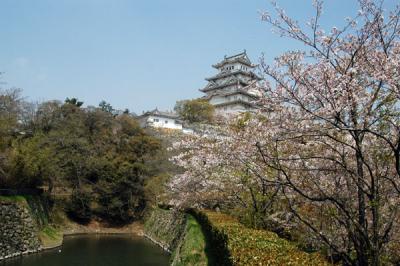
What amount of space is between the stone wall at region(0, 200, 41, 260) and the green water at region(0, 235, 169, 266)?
731mm

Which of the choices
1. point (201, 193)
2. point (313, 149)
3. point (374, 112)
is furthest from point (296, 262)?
point (201, 193)

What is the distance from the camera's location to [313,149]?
6.79 m

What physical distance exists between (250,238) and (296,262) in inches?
96.3

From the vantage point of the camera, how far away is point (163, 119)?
5416cm

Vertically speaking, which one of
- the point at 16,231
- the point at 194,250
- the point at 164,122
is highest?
the point at 164,122

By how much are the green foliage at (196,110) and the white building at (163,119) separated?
6.62 ft

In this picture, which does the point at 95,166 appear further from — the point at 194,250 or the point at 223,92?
the point at 223,92

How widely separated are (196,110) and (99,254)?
97.0ft

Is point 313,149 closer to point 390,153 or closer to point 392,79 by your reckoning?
point 390,153

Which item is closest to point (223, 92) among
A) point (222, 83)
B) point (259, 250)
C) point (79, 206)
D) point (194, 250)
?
point (222, 83)

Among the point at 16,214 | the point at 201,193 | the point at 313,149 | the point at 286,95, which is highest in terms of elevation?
the point at 286,95

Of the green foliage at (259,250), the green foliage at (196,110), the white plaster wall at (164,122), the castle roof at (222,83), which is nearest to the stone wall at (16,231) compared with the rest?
the green foliage at (259,250)

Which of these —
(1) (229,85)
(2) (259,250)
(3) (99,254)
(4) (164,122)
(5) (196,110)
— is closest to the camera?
(2) (259,250)

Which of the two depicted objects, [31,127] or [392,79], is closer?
[392,79]
